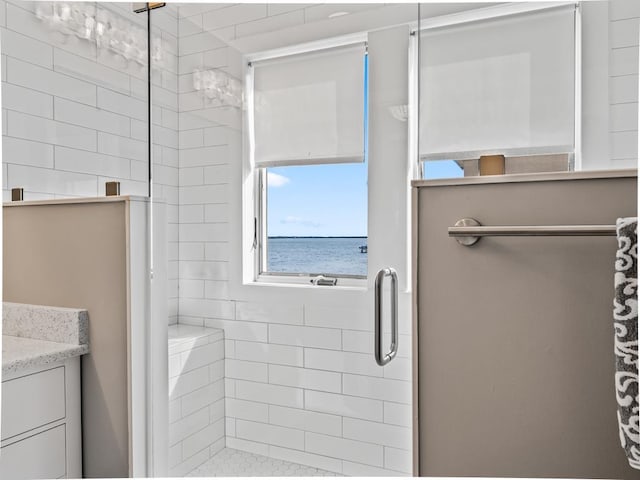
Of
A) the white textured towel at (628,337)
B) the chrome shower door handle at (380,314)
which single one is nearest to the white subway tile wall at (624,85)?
the white textured towel at (628,337)

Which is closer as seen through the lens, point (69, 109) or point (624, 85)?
point (624, 85)

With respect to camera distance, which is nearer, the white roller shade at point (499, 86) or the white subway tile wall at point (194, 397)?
the white roller shade at point (499, 86)

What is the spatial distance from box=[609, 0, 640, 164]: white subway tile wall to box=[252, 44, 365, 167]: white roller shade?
56 centimetres

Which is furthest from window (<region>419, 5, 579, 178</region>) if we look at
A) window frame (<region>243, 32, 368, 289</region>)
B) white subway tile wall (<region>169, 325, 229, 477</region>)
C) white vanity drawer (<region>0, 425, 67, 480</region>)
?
white vanity drawer (<region>0, 425, 67, 480</region>)

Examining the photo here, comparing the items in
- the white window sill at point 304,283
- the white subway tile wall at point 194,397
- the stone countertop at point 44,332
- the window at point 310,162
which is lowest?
the white subway tile wall at point 194,397

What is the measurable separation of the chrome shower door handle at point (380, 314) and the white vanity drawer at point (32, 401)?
939 millimetres

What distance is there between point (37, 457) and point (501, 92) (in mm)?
1547

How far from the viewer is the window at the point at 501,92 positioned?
106 cm

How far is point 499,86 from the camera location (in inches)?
43.9

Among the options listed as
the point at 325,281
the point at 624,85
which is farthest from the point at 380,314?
the point at 624,85

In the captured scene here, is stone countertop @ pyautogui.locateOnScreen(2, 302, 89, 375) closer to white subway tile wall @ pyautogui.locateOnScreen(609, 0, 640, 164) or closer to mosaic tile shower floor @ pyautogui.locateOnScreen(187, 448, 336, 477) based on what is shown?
mosaic tile shower floor @ pyautogui.locateOnScreen(187, 448, 336, 477)

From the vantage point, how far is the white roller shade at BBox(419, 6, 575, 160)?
1.06 meters

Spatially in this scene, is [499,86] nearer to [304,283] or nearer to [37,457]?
[304,283]

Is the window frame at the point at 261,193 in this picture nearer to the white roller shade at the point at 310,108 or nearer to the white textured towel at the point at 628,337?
the white roller shade at the point at 310,108
